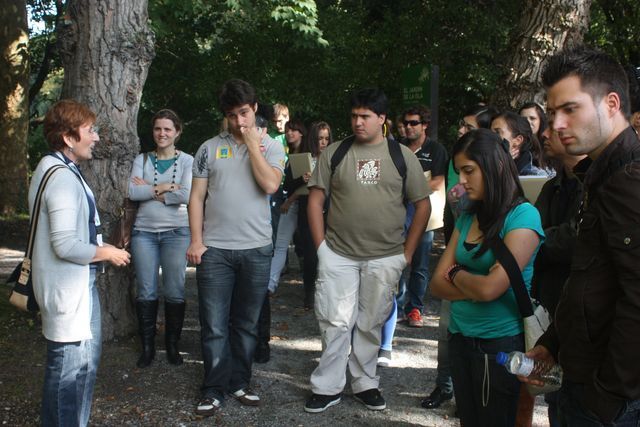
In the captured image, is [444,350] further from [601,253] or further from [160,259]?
[601,253]

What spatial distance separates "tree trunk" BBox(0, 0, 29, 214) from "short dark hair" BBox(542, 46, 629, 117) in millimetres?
13404

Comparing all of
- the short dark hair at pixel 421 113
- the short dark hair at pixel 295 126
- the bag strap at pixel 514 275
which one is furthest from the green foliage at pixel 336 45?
the bag strap at pixel 514 275

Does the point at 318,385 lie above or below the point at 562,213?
below

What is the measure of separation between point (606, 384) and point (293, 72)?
14093mm

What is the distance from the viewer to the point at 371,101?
460 cm

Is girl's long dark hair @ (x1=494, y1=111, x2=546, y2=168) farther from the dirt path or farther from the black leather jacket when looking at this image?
the black leather jacket

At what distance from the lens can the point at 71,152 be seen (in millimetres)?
3553

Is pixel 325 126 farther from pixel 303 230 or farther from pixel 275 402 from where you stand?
pixel 275 402

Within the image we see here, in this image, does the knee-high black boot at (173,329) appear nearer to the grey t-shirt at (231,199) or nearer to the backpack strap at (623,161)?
the grey t-shirt at (231,199)

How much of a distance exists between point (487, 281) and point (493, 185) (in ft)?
1.39

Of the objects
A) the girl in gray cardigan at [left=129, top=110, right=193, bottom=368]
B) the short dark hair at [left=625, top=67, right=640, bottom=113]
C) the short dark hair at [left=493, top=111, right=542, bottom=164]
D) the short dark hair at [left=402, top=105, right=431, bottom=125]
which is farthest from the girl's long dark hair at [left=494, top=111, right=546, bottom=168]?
the girl in gray cardigan at [left=129, top=110, right=193, bottom=368]

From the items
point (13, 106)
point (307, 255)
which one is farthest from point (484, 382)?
point (13, 106)

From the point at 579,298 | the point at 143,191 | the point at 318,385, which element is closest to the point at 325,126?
the point at 143,191

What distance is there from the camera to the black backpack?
463 cm
